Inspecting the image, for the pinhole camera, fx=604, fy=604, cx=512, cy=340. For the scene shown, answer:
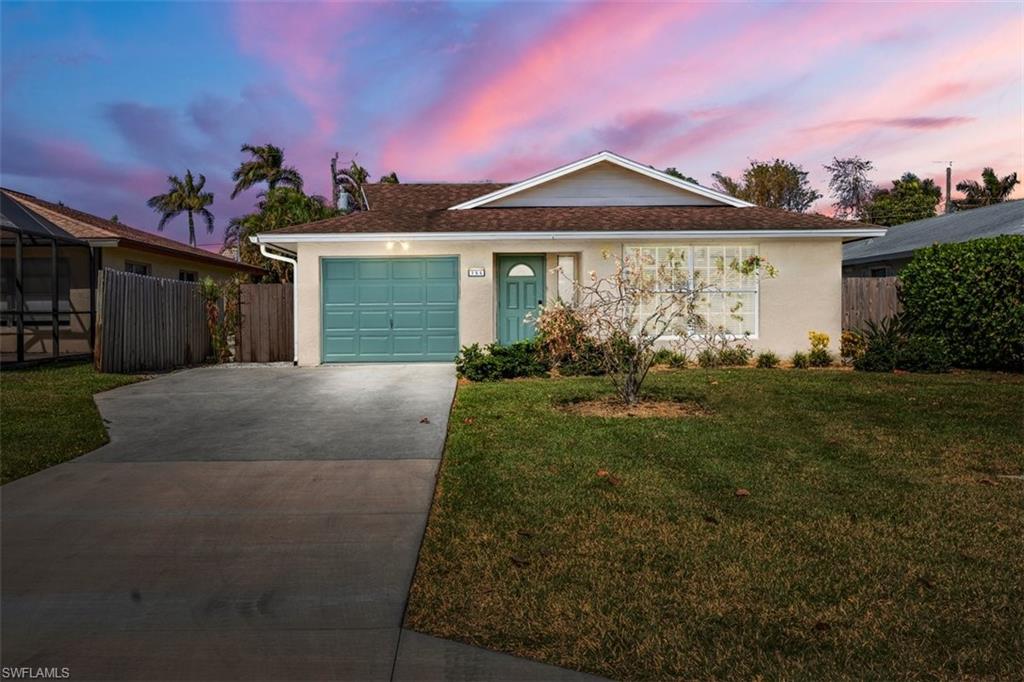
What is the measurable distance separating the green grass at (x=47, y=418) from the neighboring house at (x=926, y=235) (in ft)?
69.4

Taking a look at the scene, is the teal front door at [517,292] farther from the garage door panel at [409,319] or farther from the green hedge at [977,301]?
the green hedge at [977,301]

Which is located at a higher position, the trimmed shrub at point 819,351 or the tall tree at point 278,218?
the tall tree at point 278,218

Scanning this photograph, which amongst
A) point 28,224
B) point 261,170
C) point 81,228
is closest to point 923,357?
point 28,224

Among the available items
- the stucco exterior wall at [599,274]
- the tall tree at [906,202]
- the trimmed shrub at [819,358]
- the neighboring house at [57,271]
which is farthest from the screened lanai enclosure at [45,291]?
the tall tree at [906,202]

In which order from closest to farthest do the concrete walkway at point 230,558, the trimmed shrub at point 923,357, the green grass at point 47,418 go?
the concrete walkway at point 230,558 → the green grass at point 47,418 → the trimmed shrub at point 923,357

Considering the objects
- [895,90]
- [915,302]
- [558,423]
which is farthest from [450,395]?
[895,90]

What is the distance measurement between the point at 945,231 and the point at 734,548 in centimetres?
2292

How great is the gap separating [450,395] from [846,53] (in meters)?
9.72

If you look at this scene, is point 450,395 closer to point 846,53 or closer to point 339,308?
point 339,308

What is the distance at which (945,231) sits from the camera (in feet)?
69.4

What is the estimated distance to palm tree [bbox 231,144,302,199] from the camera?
37031mm

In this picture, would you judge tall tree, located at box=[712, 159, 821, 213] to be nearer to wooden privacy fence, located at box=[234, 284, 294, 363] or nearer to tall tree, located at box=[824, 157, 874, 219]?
tall tree, located at box=[824, 157, 874, 219]

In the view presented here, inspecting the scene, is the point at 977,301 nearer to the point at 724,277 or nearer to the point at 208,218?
the point at 724,277

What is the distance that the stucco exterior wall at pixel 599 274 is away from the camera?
13.1 meters
